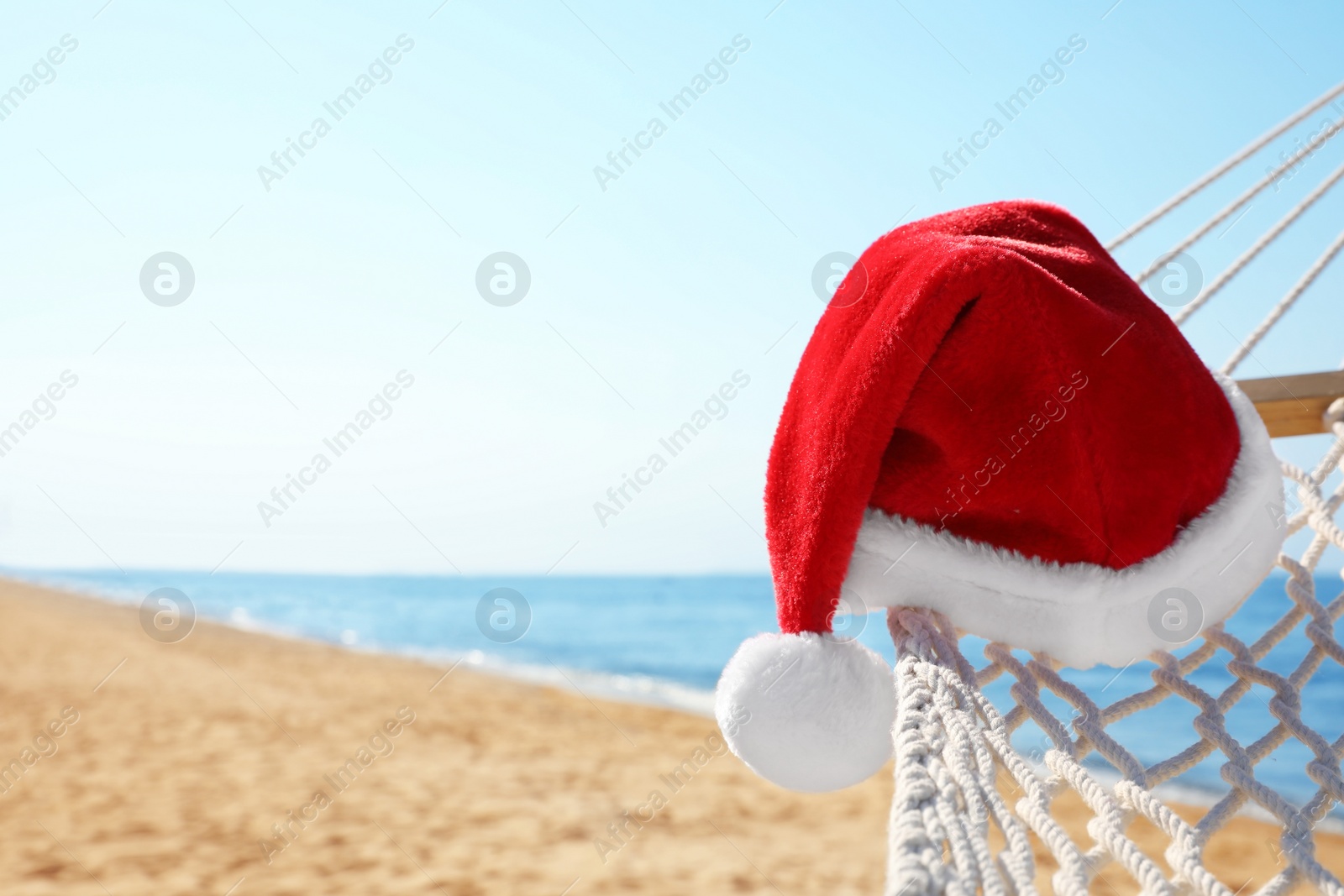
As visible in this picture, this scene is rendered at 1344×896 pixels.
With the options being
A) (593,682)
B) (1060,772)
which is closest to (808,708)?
(1060,772)

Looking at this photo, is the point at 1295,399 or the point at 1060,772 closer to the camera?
the point at 1060,772

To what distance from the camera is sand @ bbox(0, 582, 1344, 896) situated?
2.92 m

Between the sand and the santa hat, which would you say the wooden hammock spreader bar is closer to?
the santa hat

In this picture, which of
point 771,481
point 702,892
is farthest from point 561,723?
point 771,481

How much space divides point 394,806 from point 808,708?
344 centimetres

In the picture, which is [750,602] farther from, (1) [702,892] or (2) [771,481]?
(2) [771,481]

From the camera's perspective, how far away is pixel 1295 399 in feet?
3.75

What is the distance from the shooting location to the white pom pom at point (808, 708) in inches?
28.3

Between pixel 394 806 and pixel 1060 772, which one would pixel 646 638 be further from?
pixel 1060 772

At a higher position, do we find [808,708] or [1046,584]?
[1046,584]

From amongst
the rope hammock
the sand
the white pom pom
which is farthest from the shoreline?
the white pom pom

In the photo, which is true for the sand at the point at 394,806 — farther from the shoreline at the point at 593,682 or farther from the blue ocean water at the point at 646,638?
the blue ocean water at the point at 646,638

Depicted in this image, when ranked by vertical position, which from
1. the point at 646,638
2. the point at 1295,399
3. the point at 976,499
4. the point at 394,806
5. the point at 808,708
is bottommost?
the point at 646,638

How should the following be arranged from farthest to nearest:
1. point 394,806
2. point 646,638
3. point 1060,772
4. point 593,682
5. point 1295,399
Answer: point 646,638
point 593,682
point 394,806
point 1295,399
point 1060,772
